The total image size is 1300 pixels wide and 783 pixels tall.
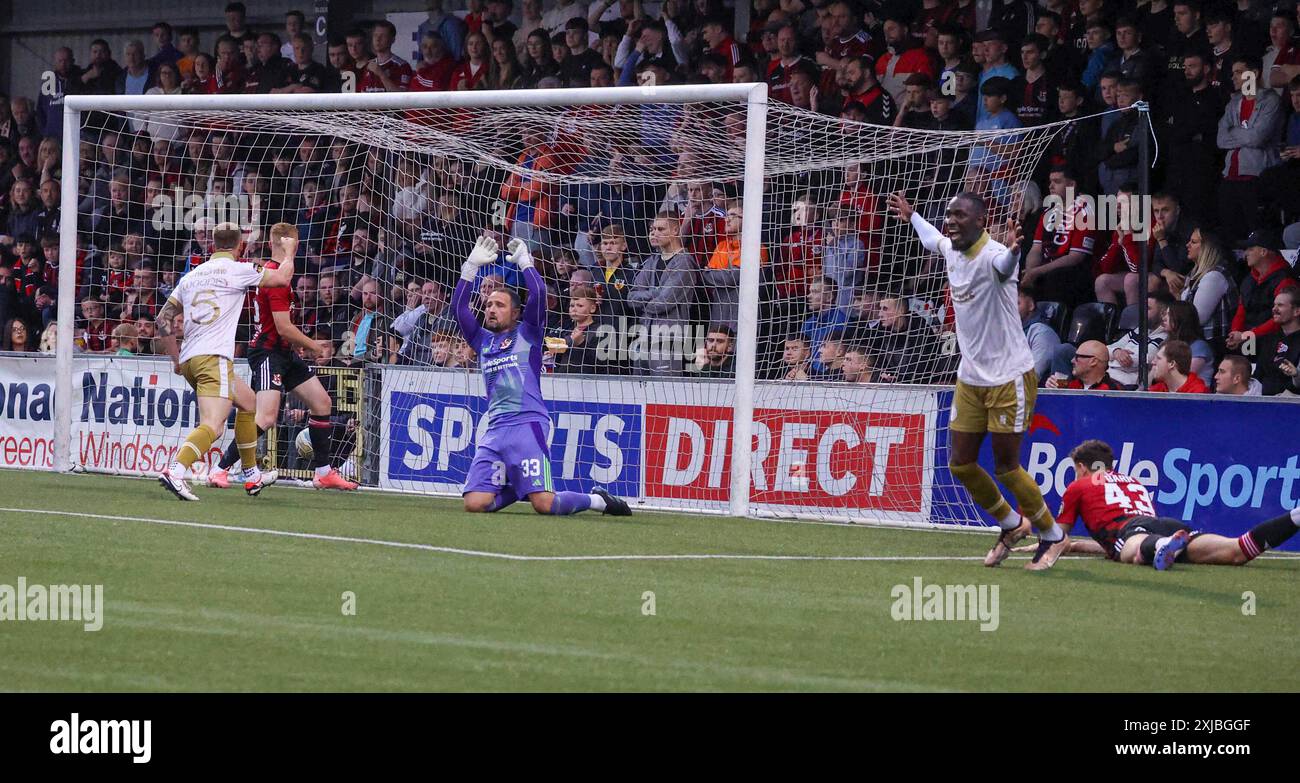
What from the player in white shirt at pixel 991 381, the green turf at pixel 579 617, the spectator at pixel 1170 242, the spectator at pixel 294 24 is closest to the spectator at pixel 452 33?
the spectator at pixel 294 24

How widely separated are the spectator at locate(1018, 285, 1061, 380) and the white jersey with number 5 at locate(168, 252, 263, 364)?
6.35 meters

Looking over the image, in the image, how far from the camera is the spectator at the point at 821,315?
46.4 ft

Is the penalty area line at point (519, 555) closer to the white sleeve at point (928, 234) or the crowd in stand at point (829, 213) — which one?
the white sleeve at point (928, 234)

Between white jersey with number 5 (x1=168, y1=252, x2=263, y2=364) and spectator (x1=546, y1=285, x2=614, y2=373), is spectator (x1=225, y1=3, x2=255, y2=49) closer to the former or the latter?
spectator (x1=546, y1=285, x2=614, y2=373)

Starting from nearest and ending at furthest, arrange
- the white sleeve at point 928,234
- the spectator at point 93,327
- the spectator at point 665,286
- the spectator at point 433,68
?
the white sleeve at point 928,234, the spectator at point 665,286, the spectator at point 93,327, the spectator at point 433,68

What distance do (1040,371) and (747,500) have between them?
2949 mm

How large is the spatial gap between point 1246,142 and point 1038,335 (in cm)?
256

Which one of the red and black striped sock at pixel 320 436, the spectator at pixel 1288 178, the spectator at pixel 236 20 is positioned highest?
the spectator at pixel 236 20

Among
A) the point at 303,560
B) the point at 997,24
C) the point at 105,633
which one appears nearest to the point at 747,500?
the point at 303,560

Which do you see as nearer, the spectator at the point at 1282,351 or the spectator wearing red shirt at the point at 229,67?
the spectator at the point at 1282,351

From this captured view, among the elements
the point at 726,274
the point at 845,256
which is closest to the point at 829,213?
the point at 845,256

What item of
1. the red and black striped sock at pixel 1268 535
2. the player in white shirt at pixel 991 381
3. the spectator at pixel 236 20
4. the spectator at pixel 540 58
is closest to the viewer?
the player in white shirt at pixel 991 381

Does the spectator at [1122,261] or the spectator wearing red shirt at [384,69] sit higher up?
the spectator wearing red shirt at [384,69]

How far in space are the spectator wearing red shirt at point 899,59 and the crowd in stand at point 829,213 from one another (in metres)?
0.03
